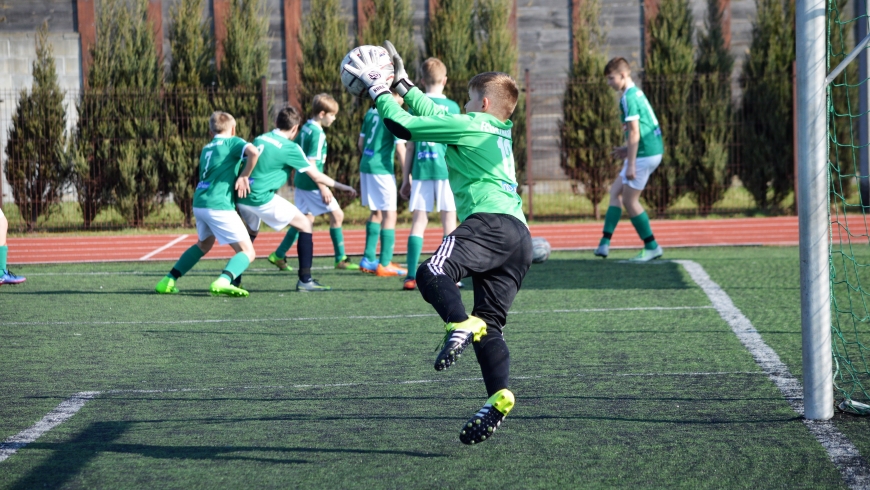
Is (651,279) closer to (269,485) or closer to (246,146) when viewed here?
(246,146)

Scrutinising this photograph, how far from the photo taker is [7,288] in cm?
888

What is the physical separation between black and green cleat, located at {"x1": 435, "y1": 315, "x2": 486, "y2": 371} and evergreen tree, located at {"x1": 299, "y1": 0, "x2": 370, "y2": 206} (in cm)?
1240

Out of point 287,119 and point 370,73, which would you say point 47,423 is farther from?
point 287,119

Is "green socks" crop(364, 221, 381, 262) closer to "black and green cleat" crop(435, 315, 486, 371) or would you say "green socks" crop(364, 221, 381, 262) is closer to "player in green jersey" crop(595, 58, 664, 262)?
"player in green jersey" crop(595, 58, 664, 262)

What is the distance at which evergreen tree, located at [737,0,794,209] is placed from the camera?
16344 mm

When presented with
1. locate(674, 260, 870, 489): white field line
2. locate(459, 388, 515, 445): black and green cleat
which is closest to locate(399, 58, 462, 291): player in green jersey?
locate(674, 260, 870, 489): white field line

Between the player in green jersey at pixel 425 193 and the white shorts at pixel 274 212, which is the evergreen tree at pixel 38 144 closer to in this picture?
the white shorts at pixel 274 212

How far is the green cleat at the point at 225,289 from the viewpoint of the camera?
7.86m

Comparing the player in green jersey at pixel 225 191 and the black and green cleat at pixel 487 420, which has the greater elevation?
the player in green jersey at pixel 225 191

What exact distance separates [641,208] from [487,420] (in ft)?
22.7

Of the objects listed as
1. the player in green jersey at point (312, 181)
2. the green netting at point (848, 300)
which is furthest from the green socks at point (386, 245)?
the green netting at point (848, 300)

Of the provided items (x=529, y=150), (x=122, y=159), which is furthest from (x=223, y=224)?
(x=529, y=150)

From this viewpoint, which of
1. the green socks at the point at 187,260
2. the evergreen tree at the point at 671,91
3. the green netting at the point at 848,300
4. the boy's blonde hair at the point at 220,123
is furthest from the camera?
the evergreen tree at the point at 671,91

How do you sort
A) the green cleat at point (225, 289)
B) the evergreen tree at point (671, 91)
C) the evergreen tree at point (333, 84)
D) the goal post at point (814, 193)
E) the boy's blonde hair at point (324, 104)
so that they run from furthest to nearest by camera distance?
the evergreen tree at point (671, 91), the evergreen tree at point (333, 84), the boy's blonde hair at point (324, 104), the green cleat at point (225, 289), the goal post at point (814, 193)
